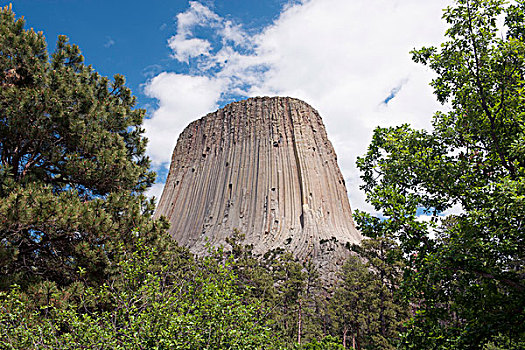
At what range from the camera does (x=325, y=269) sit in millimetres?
34125

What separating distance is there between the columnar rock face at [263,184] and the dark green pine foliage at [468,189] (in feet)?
95.8

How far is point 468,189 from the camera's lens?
20.5 feet

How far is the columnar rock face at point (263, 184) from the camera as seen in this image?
40.9 m

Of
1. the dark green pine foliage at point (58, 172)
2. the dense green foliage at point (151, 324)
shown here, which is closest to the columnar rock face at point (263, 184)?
the dark green pine foliage at point (58, 172)

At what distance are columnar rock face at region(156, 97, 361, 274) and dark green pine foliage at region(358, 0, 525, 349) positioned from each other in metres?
29.2

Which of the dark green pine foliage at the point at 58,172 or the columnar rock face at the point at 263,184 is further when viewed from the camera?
the columnar rock face at the point at 263,184

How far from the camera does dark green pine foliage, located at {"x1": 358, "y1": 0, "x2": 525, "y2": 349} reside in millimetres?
5328

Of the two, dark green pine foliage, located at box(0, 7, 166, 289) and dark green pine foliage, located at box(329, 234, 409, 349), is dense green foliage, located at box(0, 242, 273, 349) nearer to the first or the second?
dark green pine foliage, located at box(0, 7, 166, 289)

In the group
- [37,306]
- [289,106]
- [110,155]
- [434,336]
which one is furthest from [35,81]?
[289,106]

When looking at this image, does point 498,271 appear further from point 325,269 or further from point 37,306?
point 325,269

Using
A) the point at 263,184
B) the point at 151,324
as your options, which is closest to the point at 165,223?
the point at 151,324

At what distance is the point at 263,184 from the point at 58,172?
123 feet

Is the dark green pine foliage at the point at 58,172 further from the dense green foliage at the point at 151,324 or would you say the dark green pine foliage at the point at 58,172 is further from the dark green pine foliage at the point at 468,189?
the dark green pine foliage at the point at 468,189

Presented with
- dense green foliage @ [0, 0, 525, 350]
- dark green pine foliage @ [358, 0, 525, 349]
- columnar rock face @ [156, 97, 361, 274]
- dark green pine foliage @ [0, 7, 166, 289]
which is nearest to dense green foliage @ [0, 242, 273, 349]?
dense green foliage @ [0, 0, 525, 350]
